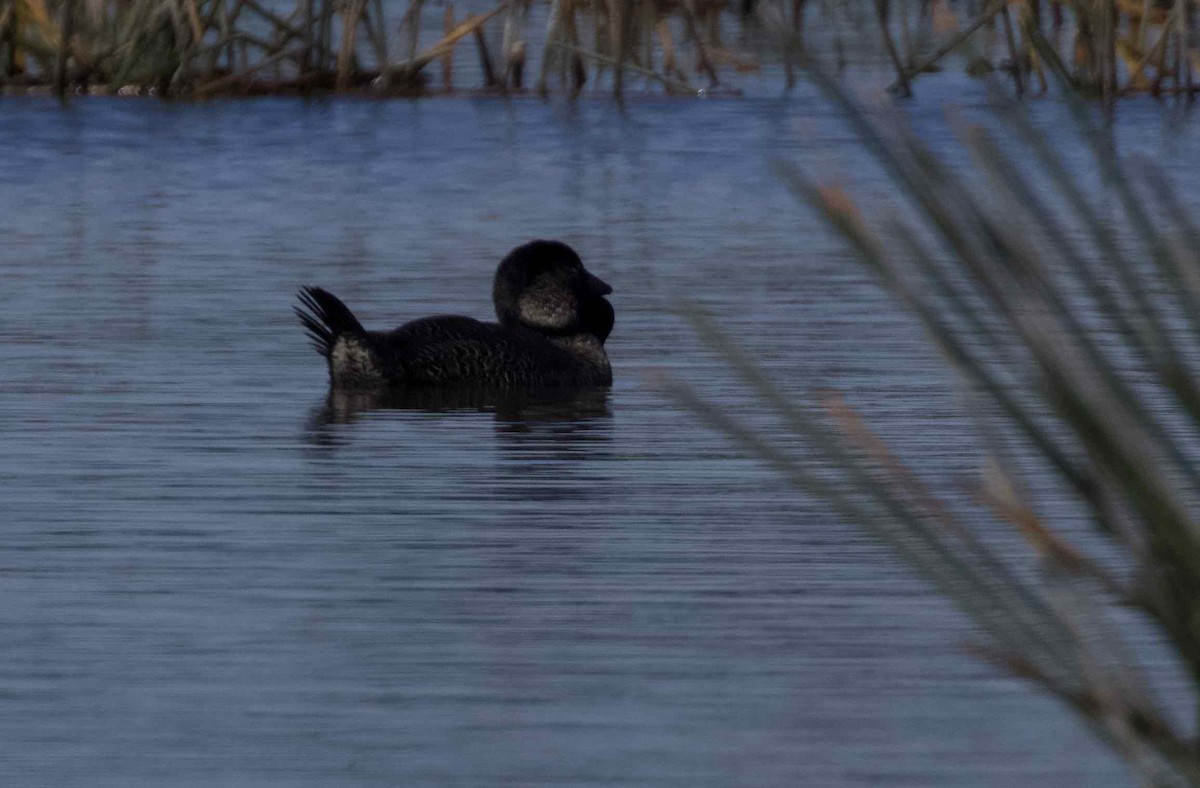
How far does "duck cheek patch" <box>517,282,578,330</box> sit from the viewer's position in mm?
10641

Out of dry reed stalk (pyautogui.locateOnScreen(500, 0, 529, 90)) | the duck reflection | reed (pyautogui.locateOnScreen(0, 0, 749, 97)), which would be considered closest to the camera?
the duck reflection

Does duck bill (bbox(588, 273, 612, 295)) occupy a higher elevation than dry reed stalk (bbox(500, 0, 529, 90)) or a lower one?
higher

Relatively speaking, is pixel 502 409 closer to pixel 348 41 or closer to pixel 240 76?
pixel 240 76

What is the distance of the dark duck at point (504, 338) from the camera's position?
9953 millimetres

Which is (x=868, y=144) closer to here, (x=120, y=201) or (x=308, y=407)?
(x=308, y=407)

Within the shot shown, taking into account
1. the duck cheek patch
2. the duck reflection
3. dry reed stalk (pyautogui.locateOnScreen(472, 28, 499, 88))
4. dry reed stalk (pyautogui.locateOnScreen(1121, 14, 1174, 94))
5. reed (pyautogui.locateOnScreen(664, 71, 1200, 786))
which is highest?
reed (pyautogui.locateOnScreen(664, 71, 1200, 786))

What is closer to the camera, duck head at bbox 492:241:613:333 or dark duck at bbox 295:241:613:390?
dark duck at bbox 295:241:613:390

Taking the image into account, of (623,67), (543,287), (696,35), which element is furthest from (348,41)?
(543,287)

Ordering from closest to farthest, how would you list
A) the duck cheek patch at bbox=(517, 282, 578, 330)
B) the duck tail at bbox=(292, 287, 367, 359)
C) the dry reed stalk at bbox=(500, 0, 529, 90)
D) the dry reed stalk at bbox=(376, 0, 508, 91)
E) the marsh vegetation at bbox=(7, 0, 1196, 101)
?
the duck tail at bbox=(292, 287, 367, 359) < the duck cheek patch at bbox=(517, 282, 578, 330) < the dry reed stalk at bbox=(376, 0, 508, 91) < the marsh vegetation at bbox=(7, 0, 1196, 101) < the dry reed stalk at bbox=(500, 0, 529, 90)

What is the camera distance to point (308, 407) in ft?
31.4

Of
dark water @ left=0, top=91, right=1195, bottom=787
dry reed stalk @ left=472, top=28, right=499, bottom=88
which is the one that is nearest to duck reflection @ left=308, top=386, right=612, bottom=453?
dark water @ left=0, top=91, right=1195, bottom=787

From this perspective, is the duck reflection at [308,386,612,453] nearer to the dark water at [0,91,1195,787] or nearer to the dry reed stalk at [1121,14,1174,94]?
the dark water at [0,91,1195,787]

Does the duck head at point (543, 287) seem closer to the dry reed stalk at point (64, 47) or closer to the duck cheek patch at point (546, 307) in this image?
the duck cheek patch at point (546, 307)

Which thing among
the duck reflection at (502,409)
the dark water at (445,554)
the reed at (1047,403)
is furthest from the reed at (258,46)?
the reed at (1047,403)
